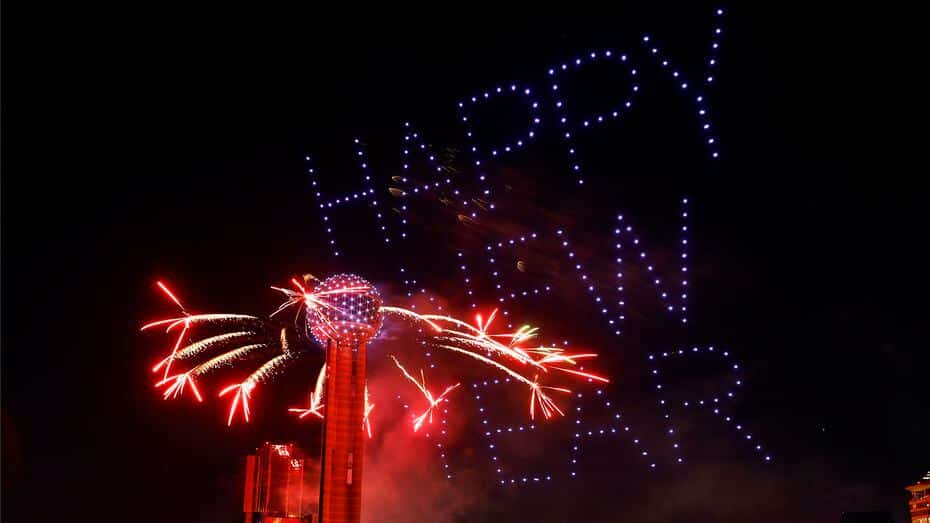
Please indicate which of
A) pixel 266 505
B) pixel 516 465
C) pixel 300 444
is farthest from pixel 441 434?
pixel 266 505

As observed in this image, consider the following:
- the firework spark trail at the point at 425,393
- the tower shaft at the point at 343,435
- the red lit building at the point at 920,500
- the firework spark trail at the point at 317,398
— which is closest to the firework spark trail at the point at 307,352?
the firework spark trail at the point at 317,398

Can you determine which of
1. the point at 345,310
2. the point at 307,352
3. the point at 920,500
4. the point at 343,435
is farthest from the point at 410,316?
the point at 920,500

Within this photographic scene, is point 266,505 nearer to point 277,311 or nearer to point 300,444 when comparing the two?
point 300,444

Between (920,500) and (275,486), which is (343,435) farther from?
(920,500)

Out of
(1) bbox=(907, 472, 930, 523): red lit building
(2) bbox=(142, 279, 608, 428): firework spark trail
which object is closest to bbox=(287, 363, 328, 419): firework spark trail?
(2) bbox=(142, 279, 608, 428): firework spark trail

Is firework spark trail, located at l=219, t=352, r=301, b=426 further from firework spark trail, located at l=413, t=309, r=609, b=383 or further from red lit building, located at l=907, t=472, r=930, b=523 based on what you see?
red lit building, located at l=907, t=472, r=930, b=523

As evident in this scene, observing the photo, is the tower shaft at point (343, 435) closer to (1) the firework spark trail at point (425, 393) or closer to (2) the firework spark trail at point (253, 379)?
(2) the firework spark trail at point (253, 379)
